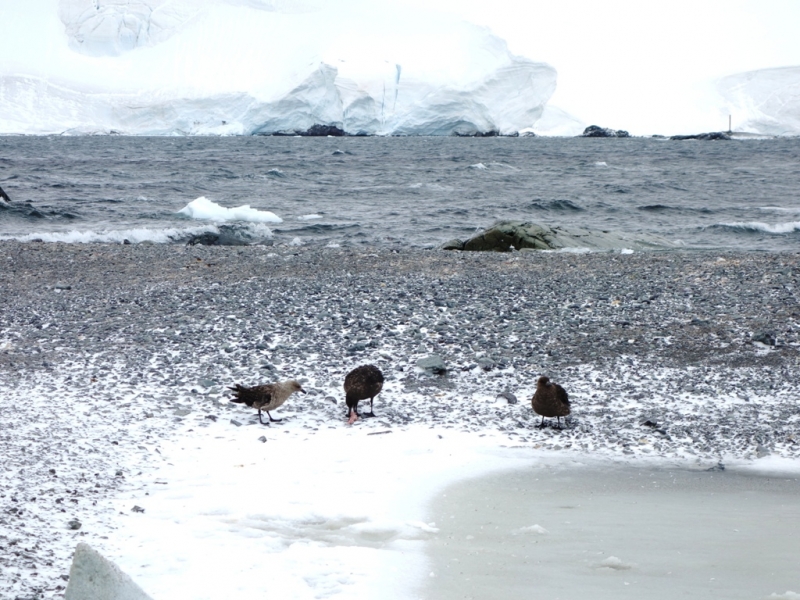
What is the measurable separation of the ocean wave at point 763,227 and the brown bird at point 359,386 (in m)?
13.1

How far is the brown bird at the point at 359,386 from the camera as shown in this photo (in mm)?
4797

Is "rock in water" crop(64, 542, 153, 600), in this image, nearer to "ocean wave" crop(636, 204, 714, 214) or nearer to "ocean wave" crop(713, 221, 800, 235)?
"ocean wave" crop(713, 221, 800, 235)

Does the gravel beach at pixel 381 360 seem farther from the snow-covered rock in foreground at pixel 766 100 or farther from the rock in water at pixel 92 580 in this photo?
the snow-covered rock in foreground at pixel 766 100

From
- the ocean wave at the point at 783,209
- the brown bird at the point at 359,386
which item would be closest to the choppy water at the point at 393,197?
the ocean wave at the point at 783,209

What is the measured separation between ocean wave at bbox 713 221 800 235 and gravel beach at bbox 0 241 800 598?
7.04 metres

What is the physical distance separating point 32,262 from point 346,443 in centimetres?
689

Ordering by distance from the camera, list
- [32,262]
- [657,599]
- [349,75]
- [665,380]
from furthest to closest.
A: [349,75] → [32,262] → [665,380] → [657,599]

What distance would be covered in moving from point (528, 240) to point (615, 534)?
870 cm

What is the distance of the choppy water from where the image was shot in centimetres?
1564

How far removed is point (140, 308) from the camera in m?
→ 7.24

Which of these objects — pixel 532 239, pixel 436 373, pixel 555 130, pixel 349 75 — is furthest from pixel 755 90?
pixel 436 373

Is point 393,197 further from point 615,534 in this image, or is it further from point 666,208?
point 615,534

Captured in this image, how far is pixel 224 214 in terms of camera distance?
17422 mm

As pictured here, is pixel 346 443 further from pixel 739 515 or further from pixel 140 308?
pixel 140 308
